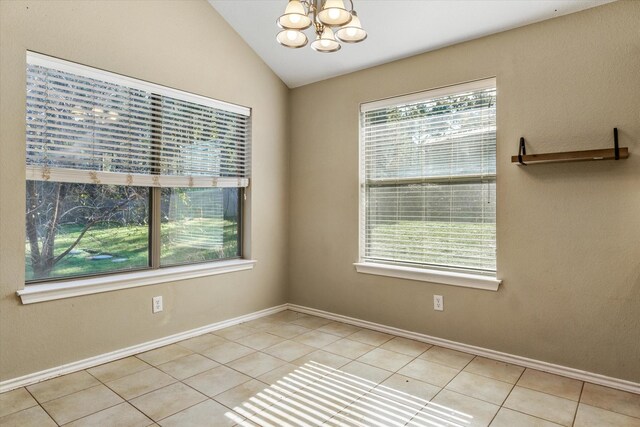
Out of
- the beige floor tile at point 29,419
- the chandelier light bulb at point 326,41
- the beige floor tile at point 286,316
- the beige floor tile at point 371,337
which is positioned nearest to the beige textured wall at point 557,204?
the beige floor tile at point 371,337

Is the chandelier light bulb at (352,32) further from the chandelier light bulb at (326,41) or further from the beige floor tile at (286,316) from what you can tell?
the beige floor tile at (286,316)

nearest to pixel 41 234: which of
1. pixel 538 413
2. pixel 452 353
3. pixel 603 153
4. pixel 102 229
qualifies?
pixel 102 229

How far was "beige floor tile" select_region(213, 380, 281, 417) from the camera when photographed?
2191 mm

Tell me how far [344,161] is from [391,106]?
0.65m

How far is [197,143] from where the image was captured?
340cm

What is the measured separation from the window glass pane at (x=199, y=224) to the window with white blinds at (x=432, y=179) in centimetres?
124

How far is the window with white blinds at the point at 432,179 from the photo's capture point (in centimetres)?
297

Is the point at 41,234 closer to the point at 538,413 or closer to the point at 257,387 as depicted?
the point at 257,387

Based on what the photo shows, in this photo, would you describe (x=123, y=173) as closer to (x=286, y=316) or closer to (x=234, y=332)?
(x=234, y=332)

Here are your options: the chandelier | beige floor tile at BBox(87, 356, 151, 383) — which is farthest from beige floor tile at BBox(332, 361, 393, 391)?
the chandelier

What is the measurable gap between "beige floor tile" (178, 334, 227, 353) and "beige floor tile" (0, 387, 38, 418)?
103 cm

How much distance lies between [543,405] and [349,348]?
4.40 ft

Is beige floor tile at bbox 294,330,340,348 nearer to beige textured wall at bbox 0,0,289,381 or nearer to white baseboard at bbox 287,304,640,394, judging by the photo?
white baseboard at bbox 287,304,640,394

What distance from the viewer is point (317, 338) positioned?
332 cm
